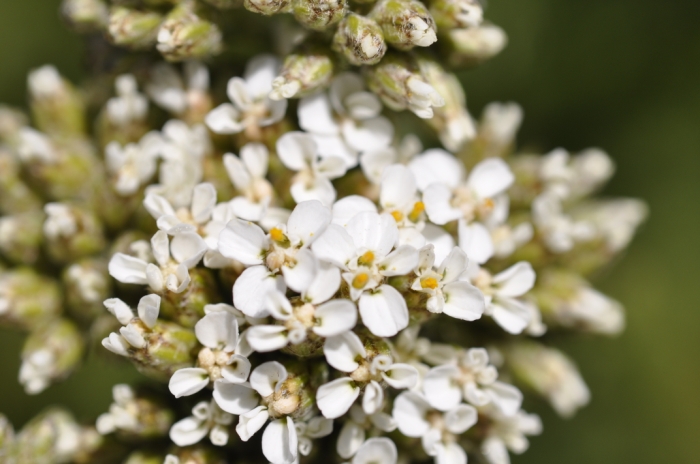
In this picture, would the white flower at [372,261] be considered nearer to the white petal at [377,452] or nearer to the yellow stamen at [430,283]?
the yellow stamen at [430,283]

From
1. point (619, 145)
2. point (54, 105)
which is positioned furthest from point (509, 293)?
point (54, 105)

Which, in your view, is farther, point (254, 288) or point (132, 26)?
point (132, 26)

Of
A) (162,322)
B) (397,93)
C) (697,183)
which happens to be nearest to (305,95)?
(397,93)

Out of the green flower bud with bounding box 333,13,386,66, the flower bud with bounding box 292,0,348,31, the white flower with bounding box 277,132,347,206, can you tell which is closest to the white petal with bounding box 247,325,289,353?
the white flower with bounding box 277,132,347,206

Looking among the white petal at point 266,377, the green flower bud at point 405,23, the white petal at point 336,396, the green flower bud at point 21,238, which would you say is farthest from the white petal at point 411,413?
the green flower bud at point 21,238

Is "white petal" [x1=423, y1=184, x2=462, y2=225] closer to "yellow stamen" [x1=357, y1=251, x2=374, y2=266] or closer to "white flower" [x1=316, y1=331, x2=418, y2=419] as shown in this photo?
"yellow stamen" [x1=357, y1=251, x2=374, y2=266]

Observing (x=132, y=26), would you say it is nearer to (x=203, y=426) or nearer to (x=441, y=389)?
(x=203, y=426)

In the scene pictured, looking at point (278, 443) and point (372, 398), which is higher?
point (372, 398)
